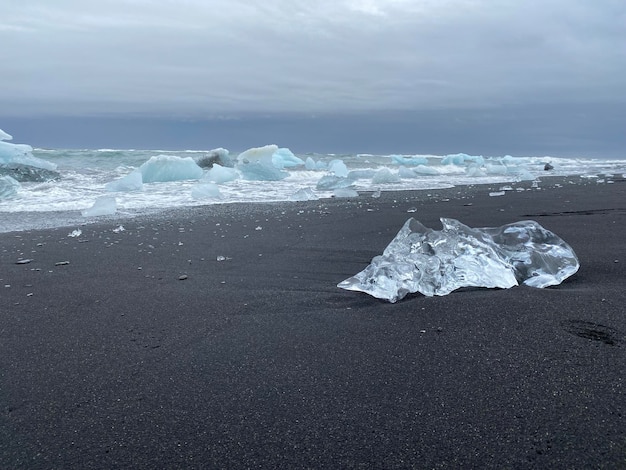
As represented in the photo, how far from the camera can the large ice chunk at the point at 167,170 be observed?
35.5ft

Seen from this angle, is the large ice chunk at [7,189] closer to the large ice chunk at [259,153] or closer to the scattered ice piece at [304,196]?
the scattered ice piece at [304,196]

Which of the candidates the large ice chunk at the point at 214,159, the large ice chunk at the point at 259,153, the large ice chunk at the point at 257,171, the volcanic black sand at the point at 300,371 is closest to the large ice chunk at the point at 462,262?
the volcanic black sand at the point at 300,371

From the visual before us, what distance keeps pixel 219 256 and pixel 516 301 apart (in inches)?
73.3

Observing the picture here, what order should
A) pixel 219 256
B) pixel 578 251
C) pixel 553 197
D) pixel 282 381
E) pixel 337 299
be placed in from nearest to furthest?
pixel 282 381 < pixel 337 299 < pixel 578 251 < pixel 219 256 < pixel 553 197

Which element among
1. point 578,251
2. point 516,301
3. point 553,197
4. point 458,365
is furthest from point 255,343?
point 553,197

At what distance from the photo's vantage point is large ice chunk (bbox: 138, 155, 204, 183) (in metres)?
10.8

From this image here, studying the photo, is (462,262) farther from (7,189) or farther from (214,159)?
(214,159)

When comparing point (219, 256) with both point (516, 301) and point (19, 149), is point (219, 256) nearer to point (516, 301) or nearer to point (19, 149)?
point (516, 301)

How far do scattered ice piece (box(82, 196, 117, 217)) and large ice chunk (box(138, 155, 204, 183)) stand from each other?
16.4ft

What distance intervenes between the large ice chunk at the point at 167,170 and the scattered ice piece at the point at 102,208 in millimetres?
4993

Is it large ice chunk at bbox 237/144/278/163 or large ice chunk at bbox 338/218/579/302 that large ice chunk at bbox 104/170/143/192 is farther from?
large ice chunk at bbox 338/218/579/302

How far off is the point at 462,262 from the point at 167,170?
946 centimetres

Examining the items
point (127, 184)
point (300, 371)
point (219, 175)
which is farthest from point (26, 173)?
point (300, 371)

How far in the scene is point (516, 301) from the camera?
207 cm
